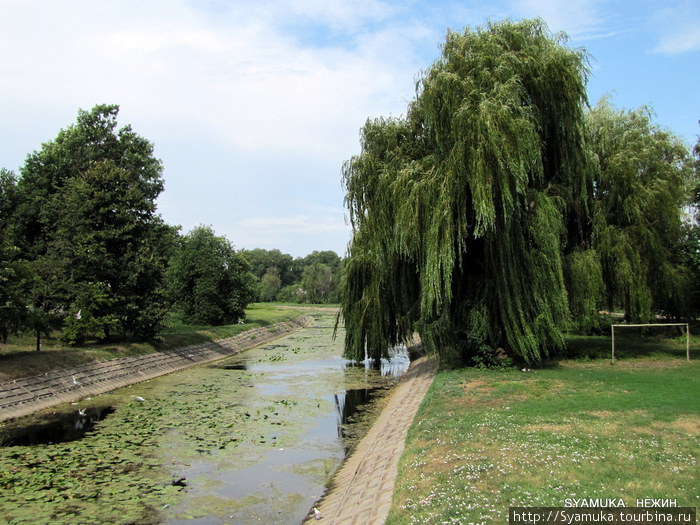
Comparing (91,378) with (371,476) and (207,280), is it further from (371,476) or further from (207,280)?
(207,280)

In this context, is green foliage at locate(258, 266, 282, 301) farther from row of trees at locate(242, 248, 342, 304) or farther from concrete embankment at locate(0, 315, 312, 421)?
concrete embankment at locate(0, 315, 312, 421)

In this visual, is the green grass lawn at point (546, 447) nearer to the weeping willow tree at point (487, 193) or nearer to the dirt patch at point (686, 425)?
the dirt patch at point (686, 425)

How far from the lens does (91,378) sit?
2020 cm

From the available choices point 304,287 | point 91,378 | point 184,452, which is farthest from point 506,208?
point 304,287

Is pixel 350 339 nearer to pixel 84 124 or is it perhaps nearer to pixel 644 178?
pixel 644 178

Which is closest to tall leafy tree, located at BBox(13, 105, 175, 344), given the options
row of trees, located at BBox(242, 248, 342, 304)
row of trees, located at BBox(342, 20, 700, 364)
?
row of trees, located at BBox(342, 20, 700, 364)

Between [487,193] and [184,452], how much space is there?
1093cm

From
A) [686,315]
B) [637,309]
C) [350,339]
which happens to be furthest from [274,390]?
[686,315]

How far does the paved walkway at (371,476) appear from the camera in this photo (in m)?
7.89

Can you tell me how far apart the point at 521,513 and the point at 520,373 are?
1144 cm

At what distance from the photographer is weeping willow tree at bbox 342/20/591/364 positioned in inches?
636

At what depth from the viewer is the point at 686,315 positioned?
78.9 feet

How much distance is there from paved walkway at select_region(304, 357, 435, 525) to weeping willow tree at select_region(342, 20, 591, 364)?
13.4 ft

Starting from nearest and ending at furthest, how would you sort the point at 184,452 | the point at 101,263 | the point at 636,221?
the point at 184,452 → the point at 636,221 → the point at 101,263
